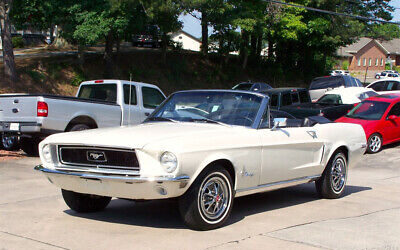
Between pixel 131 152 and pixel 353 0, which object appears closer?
pixel 131 152

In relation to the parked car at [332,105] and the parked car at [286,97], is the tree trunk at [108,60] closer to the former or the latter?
the parked car at [286,97]

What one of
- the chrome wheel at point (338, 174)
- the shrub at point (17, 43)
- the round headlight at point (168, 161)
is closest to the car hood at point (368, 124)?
the chrome wheel at point (338, 174)

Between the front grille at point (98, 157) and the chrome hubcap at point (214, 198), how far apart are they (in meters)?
0.83

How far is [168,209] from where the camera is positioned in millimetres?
7430

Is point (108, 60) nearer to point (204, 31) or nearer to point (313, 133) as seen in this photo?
point (204, 31)

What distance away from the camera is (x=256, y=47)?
4506cm

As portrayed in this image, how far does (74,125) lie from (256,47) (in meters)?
33.4

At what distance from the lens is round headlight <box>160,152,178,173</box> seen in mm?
5762

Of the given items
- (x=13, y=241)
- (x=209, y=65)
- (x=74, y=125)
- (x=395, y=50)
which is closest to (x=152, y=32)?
(x=209, y=65)

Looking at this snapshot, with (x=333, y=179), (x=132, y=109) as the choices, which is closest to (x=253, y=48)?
(x=132, y=109)

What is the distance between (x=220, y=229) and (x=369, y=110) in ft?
37.7

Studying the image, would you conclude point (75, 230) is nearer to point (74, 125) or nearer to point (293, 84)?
point (74, 125)

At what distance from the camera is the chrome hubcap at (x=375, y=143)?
15.7m

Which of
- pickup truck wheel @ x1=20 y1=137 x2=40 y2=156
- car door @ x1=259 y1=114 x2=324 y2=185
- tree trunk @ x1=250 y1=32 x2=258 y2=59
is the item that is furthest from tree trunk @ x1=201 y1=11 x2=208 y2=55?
car door @ x1=259 y1=114 x2=324 y2=185
